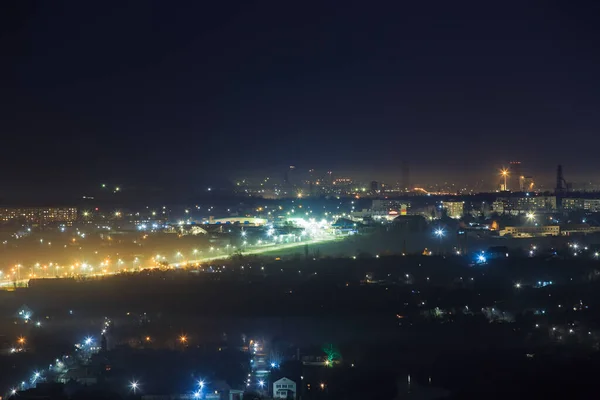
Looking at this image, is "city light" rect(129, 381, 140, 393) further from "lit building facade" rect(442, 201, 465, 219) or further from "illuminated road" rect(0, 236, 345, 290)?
"lit building facade" rect(442, 201, 465, 219)

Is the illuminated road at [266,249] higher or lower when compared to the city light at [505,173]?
lower

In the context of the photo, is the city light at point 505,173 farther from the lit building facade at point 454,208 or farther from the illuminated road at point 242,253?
the illuminated road at point 242,253

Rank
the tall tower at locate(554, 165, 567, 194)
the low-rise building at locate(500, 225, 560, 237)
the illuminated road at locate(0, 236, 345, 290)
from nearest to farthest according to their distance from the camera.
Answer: the illuminated road at locate(0, 236, 345, 290) < the low-rise building at locate(500, 225, 560, 237) < the tall tower at locate(554, 165, 567, 194)

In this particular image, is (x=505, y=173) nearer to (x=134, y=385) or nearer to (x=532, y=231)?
(x=532, y=231)

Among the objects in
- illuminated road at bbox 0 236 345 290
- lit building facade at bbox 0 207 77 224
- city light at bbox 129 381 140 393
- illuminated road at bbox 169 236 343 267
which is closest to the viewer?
city light at bbox 129 381 140 393

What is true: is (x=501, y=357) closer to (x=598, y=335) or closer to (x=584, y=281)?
(x=598, y=335)

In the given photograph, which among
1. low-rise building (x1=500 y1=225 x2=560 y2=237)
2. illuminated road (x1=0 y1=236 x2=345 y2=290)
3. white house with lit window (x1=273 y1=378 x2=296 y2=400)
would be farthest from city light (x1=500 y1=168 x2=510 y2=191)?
white house with lit window (x1=273 y1=378 x2=296 y2=400)

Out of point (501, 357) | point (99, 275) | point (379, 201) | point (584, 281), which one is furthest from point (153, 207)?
point (501, 357)

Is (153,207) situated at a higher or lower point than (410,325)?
higher

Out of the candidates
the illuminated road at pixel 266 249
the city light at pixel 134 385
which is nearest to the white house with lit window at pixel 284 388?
the city light at pixel 134 385
